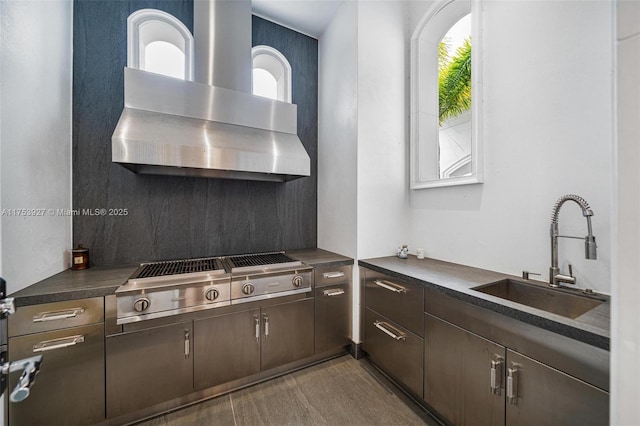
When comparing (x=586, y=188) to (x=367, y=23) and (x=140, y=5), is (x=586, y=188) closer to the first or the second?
(x=367, y=23)

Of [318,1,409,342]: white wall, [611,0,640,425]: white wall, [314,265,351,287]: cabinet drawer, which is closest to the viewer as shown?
[611,0,640,425]: white wall

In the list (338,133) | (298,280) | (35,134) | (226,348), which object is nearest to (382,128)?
(338,133)

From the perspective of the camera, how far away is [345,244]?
2.32 m

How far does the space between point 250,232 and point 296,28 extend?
2164 millimetres

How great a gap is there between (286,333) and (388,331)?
756mm

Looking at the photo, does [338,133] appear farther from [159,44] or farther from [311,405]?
[311,405]

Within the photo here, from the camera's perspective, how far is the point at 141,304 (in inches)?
57.1

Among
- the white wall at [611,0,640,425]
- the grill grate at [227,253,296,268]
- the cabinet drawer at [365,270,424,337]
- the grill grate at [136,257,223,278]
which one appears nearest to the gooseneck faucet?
the cabinet drawer at [365,270,424,337]

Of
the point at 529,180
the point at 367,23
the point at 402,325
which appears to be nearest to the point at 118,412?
the point at 402,325

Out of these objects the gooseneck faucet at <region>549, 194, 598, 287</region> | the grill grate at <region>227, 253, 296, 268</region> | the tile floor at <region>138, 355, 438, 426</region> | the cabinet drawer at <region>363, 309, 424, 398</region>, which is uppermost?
the gooseneck faucet at <region>549, 194, 598, 287</region>

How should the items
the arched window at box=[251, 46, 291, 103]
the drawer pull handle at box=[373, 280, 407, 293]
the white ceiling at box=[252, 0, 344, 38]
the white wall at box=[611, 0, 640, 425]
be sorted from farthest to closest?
1. the arched window at box=[251, 46, 291, 103]
2. the white ceiling at box=[252, 0, 344, 38]
3. the drawer pull handle at box=[373, 280, 407, 293]
4. the white wall at box=[611, 0, 640, 425]

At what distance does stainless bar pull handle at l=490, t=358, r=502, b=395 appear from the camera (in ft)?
3.92

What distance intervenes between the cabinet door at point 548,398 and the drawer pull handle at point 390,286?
2.20 ft

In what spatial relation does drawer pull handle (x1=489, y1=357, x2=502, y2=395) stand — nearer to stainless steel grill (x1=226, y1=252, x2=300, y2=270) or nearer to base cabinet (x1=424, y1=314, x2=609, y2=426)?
base cabinet (x1=424, y1=314, x2=609, y2=426)
